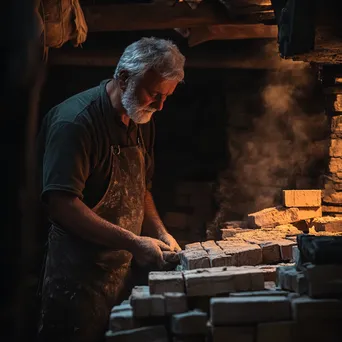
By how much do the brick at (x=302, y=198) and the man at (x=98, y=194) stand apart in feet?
5.98

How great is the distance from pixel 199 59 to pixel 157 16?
1.56 metres

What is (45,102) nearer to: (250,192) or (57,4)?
(250,192)

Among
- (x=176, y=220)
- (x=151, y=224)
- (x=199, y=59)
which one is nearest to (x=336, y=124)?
(x=199, y=59)

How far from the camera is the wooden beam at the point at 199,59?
22.2ft

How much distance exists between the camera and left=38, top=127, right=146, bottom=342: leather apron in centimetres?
395

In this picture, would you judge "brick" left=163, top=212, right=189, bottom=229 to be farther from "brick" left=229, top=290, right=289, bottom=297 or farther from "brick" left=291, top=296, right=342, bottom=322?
"brick" left=291, top=296, right=342, bottom=322

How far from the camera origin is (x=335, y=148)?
5.83 metres

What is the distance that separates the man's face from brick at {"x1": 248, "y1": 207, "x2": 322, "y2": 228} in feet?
5.42

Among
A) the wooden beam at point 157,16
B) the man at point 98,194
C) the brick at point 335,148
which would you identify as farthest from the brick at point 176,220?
the man at point 98,194

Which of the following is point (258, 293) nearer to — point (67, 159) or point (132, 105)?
point (67, 159)

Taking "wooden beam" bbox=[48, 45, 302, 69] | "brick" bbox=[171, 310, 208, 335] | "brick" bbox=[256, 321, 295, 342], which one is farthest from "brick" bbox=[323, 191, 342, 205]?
"brick" bbox=[171, 310, 208, 335]

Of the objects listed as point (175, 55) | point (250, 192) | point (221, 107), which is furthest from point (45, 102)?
point (175, 55)

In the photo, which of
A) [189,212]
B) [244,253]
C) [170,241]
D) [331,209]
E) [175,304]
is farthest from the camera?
[189,212]

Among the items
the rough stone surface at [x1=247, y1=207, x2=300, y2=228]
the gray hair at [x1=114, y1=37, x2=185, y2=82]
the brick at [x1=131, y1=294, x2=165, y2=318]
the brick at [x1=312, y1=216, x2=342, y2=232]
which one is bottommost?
the brick at [x1=131, y1=294, x2=165, y2=318]
